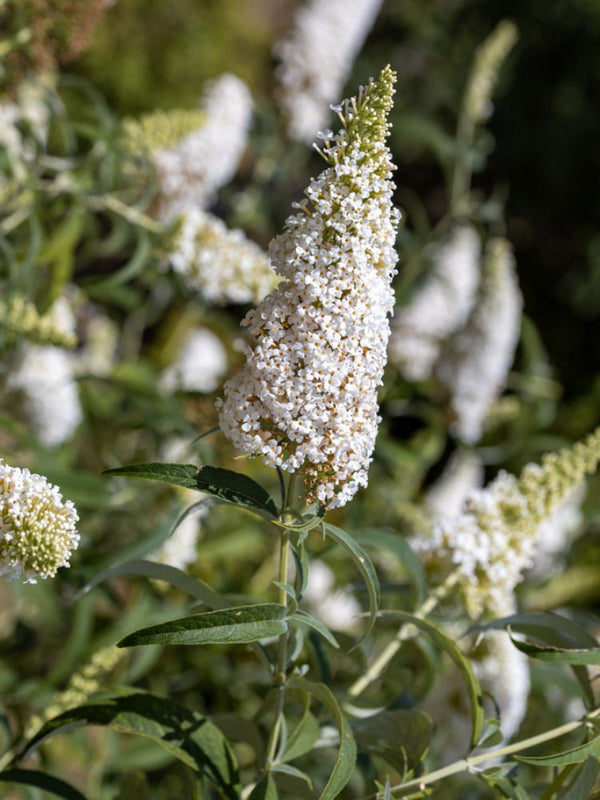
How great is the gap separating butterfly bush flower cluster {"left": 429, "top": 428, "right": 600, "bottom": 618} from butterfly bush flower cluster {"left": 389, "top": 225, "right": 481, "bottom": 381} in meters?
0.93

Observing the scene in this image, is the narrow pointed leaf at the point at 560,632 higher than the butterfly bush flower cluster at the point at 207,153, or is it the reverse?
the butterfly bush flower cluster at the point at 207,153

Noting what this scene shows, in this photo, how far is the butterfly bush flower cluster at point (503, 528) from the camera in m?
1.03

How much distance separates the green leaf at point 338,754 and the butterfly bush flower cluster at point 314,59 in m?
1.62

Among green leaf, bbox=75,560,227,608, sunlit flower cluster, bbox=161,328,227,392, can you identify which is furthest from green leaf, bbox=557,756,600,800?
sunlit flower cluster, bbox=161,328,227,392

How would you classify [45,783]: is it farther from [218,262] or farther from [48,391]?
[48,391]

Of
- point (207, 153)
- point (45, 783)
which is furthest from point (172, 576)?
point (207, 153)

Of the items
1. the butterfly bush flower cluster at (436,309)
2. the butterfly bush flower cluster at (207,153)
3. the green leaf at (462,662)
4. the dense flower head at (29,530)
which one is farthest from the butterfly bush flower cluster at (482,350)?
the dense flower head at (29,530)

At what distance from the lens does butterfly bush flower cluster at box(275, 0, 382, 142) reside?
2.13 meters

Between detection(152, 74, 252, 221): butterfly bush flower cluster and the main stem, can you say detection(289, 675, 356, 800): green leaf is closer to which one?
the main stem

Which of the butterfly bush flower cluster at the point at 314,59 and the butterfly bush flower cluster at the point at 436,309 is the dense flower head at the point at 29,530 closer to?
the butterfly bush flower cluster at the point at 436,309

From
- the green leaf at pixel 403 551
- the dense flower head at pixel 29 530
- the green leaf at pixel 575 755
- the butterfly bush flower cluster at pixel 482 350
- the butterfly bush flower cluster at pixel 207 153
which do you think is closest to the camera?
the dense flower head at pixel 29 530

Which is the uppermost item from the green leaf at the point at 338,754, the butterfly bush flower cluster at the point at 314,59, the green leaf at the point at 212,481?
the butterfly bush flower cluster at the point at 314,59

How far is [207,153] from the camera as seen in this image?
1782 mm

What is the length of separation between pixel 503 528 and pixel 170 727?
43 cm
